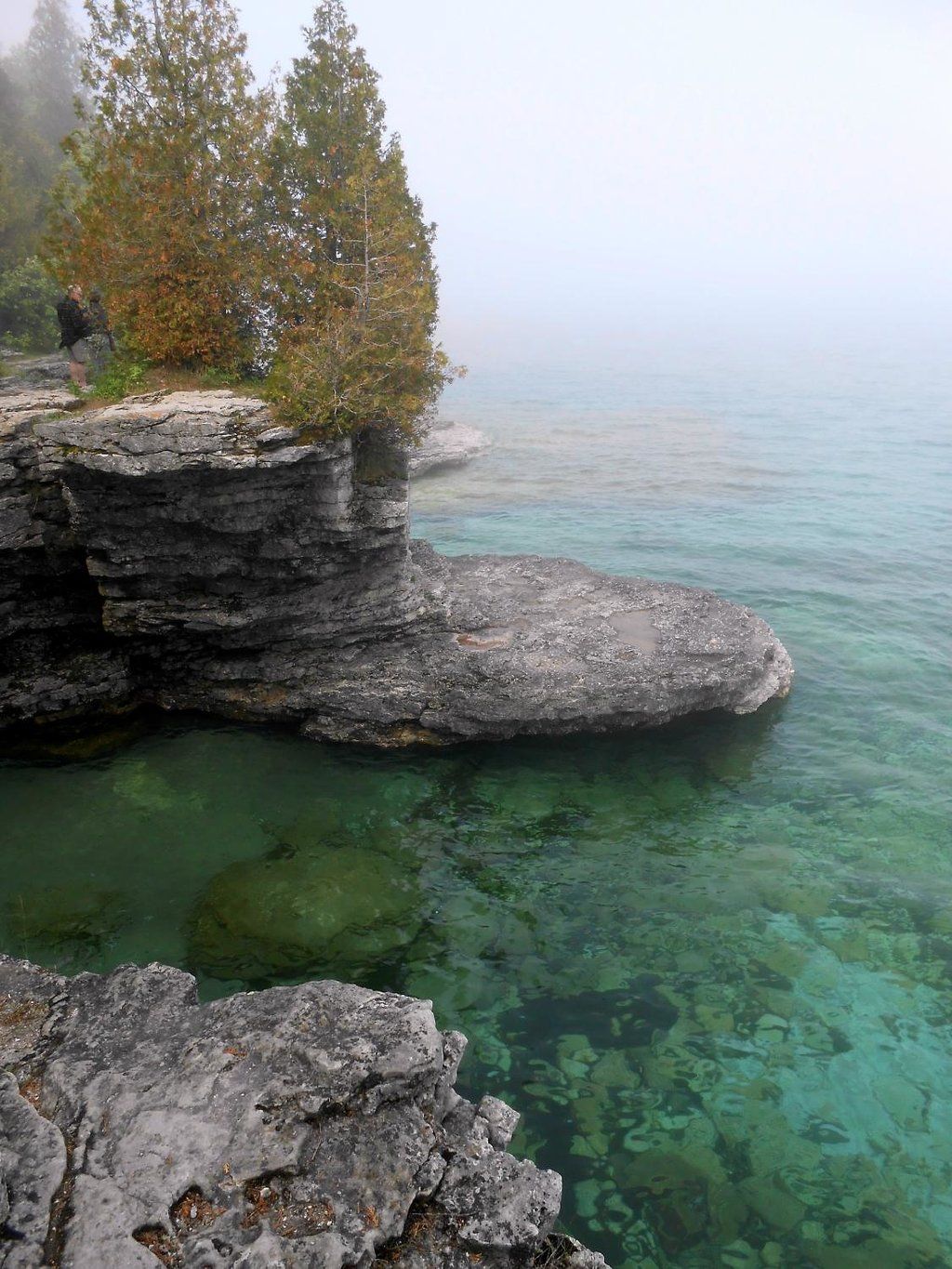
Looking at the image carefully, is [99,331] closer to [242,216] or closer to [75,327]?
[75,327]

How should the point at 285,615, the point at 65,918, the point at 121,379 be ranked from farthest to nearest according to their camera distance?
1. the point at 285,615
2. the point at 121,379
3. the point at 65,918

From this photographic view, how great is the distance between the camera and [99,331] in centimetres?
1967

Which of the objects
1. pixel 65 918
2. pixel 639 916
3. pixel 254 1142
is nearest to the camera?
pixel 254 1142

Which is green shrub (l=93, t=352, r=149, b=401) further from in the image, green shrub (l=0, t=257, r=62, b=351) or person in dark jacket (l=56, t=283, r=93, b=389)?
green shrub (l=0, t=257, r=62, b=351)

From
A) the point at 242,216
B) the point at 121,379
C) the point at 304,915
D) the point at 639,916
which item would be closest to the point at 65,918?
the point at 304,915

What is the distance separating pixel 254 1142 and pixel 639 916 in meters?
8.72

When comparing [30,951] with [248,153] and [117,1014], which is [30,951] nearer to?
[117,1014]

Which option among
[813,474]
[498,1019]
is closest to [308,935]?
[498,1019]

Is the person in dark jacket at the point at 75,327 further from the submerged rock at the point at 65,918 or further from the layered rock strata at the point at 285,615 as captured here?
the submerged rock at the point at 65,918

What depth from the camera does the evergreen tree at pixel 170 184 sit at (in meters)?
17.8

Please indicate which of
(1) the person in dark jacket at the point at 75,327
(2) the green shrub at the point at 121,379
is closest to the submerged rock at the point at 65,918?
(2) the green shrub at the point at 121,379

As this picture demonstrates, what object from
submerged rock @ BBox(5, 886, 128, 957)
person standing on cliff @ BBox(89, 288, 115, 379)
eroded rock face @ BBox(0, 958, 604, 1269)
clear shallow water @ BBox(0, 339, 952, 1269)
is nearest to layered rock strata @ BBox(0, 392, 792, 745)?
clear shallow water @ BBox(0, 339, 952, 1269)

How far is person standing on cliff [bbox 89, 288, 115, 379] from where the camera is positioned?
19.1 meters

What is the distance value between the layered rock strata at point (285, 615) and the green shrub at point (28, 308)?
1570 centimetres
